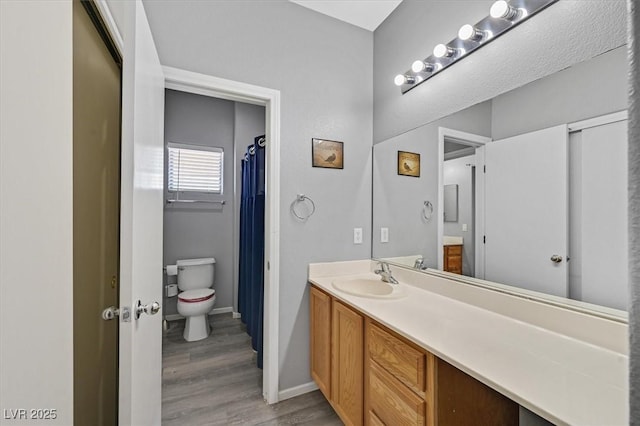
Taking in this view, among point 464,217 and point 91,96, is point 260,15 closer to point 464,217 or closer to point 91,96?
point 91,96

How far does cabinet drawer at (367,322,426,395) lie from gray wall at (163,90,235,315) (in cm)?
255

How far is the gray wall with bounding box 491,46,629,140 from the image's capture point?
91cm

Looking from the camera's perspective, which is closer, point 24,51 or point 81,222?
point 24,51

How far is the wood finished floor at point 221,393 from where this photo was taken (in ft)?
5.40

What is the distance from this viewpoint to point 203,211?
3283mm

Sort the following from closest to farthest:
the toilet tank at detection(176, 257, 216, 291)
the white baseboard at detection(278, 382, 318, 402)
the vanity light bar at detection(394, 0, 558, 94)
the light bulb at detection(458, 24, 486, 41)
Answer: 1. the vanity light bar at detection(394, 0, 558, 94)
2. the light bulb at detection(458, 24, 486, 41)
3. the white baseboard at detection(278, 382, 318, 402)
4. the toilet tank at detection(176, 257, 216, 291)

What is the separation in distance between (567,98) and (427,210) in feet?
2.82

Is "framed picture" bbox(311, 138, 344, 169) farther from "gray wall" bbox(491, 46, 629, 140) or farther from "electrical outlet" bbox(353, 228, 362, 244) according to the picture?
"gray wall" bbox(491, 46, 629, 140)

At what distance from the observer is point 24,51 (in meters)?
0.75

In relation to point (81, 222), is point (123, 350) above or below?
below

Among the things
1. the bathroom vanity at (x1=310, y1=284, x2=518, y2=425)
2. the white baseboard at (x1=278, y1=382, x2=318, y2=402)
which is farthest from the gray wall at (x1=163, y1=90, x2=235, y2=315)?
the bathroom vanity at (x1=310, y1=284, x2=518, y2=425)

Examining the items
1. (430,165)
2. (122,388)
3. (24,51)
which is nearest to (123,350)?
(122,388)

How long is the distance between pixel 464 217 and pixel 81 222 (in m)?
1.79

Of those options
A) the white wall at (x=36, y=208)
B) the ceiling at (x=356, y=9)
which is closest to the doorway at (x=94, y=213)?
the white wall at (x=36, y=208)
